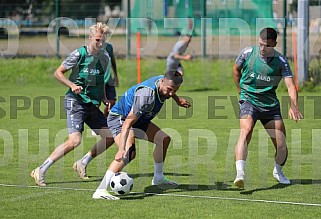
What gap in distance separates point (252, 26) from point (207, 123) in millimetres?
11028

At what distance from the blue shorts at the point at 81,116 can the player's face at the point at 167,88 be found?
4.91 ft

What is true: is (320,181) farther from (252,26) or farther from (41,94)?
(252,26)

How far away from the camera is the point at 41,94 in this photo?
22484mm

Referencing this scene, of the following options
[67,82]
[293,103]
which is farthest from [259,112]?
[67,82]

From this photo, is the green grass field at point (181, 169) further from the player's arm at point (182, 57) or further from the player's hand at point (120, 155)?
the player's arm at point (182, 57)

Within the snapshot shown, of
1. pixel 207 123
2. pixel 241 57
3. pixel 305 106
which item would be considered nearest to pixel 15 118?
pixel 207 123

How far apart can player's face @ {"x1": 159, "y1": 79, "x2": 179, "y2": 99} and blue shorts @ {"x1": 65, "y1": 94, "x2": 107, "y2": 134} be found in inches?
58.9

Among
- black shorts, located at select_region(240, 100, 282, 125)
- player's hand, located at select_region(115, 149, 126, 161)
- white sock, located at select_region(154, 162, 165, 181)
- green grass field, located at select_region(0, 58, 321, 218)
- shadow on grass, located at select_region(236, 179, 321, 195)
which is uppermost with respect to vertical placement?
black shorts, located at select_region(240, 100, 282, 125)

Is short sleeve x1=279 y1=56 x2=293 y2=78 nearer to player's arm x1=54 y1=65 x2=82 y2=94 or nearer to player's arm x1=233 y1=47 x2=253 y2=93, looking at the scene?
player's arm x1=233 y1=47 x2=253 y2=93

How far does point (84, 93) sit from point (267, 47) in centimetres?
237

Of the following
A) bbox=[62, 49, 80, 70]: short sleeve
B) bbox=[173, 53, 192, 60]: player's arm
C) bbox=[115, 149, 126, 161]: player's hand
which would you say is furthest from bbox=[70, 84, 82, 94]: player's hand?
bbox=[173, 53, 192, 60]: player's arm

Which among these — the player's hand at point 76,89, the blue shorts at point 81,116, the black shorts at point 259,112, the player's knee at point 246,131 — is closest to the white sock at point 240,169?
the player's knee at point 246,131

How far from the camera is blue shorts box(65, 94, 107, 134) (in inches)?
397

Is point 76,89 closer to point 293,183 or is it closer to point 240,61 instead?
point 240,61
